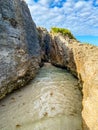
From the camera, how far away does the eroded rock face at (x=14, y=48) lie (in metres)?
11.6

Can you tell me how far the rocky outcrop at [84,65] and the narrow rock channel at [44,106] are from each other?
794 millimetres

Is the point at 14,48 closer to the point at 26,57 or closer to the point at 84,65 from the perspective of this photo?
the point at 26,57

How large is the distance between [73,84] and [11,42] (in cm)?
428

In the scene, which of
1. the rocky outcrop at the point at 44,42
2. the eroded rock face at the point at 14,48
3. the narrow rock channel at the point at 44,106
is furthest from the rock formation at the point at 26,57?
the rocky outcrop at the point at 44,42

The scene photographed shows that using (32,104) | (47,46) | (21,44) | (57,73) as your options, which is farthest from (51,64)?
(32,104)

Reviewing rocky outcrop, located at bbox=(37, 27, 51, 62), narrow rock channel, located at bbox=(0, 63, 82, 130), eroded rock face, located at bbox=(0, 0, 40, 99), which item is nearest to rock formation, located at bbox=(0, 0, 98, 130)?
eroded rock face, located at bbox=(0, 0, 40, 99)

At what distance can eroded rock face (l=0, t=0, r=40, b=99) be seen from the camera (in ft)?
38.1

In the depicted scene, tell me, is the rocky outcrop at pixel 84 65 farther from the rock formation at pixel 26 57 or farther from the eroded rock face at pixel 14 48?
the eroded rock face at pixel 14 48

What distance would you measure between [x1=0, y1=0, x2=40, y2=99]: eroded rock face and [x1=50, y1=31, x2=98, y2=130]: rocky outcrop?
240 cm

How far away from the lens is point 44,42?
19.5 metres

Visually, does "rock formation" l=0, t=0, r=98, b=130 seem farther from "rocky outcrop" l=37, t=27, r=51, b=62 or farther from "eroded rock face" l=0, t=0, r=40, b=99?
"rocky outcrop" l=37, t=27, r=51, b=62

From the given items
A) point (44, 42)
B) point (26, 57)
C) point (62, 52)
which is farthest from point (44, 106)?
point (44, 42)

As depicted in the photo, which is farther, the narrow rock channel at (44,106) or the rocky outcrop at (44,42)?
the rocky outcrop at (44,42)

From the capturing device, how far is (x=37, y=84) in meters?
13.6
